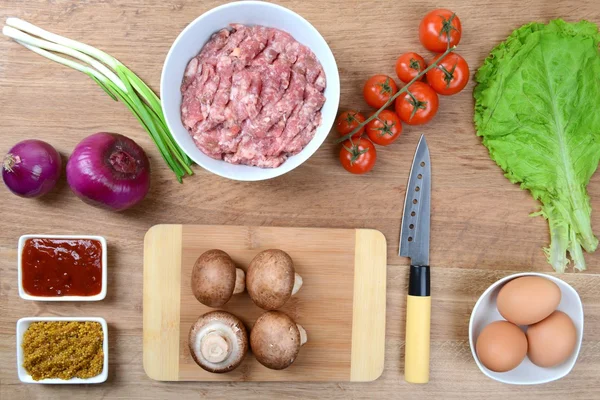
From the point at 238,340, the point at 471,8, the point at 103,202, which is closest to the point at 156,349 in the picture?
the point at 238,340

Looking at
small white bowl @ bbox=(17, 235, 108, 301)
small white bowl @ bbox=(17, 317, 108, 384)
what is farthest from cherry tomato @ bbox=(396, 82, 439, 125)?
small white bowl @ bbox=(17, 317, 108, 384)

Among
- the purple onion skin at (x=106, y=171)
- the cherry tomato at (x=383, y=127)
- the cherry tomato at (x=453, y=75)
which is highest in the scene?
the cherry tomato at (x=453, y=75)

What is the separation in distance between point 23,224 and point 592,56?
197 cm

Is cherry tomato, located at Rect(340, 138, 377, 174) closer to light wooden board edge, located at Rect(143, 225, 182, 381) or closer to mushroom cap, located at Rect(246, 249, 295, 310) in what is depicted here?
mushroom cap, located at Rect(246, 249, 295, 310)

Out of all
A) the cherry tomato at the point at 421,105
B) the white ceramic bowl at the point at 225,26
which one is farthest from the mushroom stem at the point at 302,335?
the cherry tomato at the point at 421,105

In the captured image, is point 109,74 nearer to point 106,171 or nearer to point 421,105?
point 106,171

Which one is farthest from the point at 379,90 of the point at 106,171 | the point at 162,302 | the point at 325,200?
the point at 162,302

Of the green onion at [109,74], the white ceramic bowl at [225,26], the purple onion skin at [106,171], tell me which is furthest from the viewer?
the green onion at [109,74]

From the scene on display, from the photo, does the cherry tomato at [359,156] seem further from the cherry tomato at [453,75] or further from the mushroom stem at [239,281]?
the mushroom stem at [239,281]

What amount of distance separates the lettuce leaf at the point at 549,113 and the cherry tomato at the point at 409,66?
240mm

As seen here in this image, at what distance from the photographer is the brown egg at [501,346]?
176cm

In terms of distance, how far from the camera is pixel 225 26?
5.52 ft

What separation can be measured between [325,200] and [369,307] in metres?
0.40

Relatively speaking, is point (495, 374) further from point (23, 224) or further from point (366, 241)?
point (23, 224)
